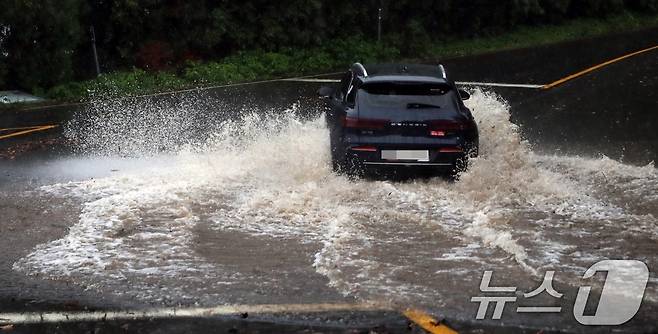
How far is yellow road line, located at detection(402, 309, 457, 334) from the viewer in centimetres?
618

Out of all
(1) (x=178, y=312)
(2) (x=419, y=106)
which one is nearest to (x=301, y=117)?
(2) (x=419, y=106)

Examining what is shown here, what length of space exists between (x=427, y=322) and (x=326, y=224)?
282 centimetres

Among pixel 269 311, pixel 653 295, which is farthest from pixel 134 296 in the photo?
pixel 653 295

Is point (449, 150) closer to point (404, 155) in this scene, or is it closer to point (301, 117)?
point (404, 155)

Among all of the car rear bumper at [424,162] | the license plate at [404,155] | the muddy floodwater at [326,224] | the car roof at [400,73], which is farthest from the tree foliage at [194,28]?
the license plate at [404,155]

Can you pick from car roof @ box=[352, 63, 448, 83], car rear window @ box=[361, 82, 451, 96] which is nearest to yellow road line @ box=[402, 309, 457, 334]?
car rear window @ box=[361, 82, 451, 96]

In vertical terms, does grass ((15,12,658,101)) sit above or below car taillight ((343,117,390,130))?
below

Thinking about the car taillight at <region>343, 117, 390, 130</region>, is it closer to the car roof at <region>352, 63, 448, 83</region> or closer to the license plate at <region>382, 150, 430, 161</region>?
the license plate at <region>382, 150, 430, 161</region>

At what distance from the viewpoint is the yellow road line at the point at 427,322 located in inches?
243

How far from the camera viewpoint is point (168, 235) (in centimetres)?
872

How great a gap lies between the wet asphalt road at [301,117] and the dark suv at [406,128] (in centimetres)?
230

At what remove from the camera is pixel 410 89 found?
10453mm

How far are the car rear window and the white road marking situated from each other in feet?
14.3

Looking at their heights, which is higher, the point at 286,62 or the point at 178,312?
the point at 178,312
